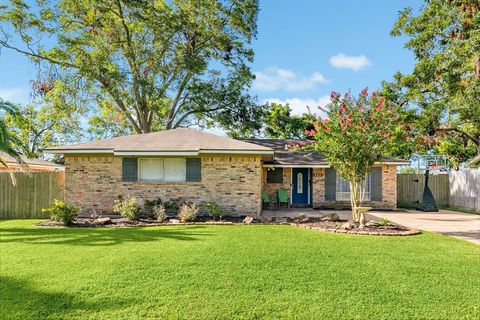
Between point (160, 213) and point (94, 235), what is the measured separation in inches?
124

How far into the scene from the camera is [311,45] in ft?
62.2

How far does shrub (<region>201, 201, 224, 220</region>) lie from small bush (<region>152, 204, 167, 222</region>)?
1.64m

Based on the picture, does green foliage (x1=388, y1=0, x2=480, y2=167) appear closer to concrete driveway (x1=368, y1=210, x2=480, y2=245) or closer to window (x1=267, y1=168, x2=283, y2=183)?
concrete driveway (x1=368, y1=210, x2=480, y2=245)

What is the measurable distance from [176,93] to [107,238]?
59.8 ft

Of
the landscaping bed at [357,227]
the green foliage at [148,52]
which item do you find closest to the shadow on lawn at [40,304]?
the landscaping bed at [357,227]

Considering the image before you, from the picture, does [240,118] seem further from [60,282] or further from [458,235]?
[60,282]

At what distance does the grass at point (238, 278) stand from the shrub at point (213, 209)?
3.99 meters

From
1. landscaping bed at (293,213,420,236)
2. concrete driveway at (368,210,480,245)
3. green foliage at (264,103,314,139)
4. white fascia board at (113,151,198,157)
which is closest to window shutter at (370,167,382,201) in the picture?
concrete driveway at (368,210,480,245)

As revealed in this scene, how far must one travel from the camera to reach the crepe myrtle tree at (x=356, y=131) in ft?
36.8

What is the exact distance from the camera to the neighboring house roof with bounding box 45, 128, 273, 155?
1420 centimetres

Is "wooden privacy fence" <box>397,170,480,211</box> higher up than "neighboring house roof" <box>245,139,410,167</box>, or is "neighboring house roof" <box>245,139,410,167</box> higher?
"neighboring house roof" <box>245,139,410,167</box>

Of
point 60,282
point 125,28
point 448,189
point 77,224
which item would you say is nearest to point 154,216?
point 77,224

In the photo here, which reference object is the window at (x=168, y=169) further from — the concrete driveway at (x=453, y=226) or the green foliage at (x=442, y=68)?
the green foliage at (x=442, y=68)

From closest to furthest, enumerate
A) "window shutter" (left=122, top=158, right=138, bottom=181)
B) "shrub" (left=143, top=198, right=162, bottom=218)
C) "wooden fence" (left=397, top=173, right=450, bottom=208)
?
1. "shrub" (left=143, top=198, right=162, bottom=218)
2. "window shutter" (left=122, top=158, right=138, bottom=181)
3. "wooden fence" (left=397, top=173, right=450, bottom=208)
